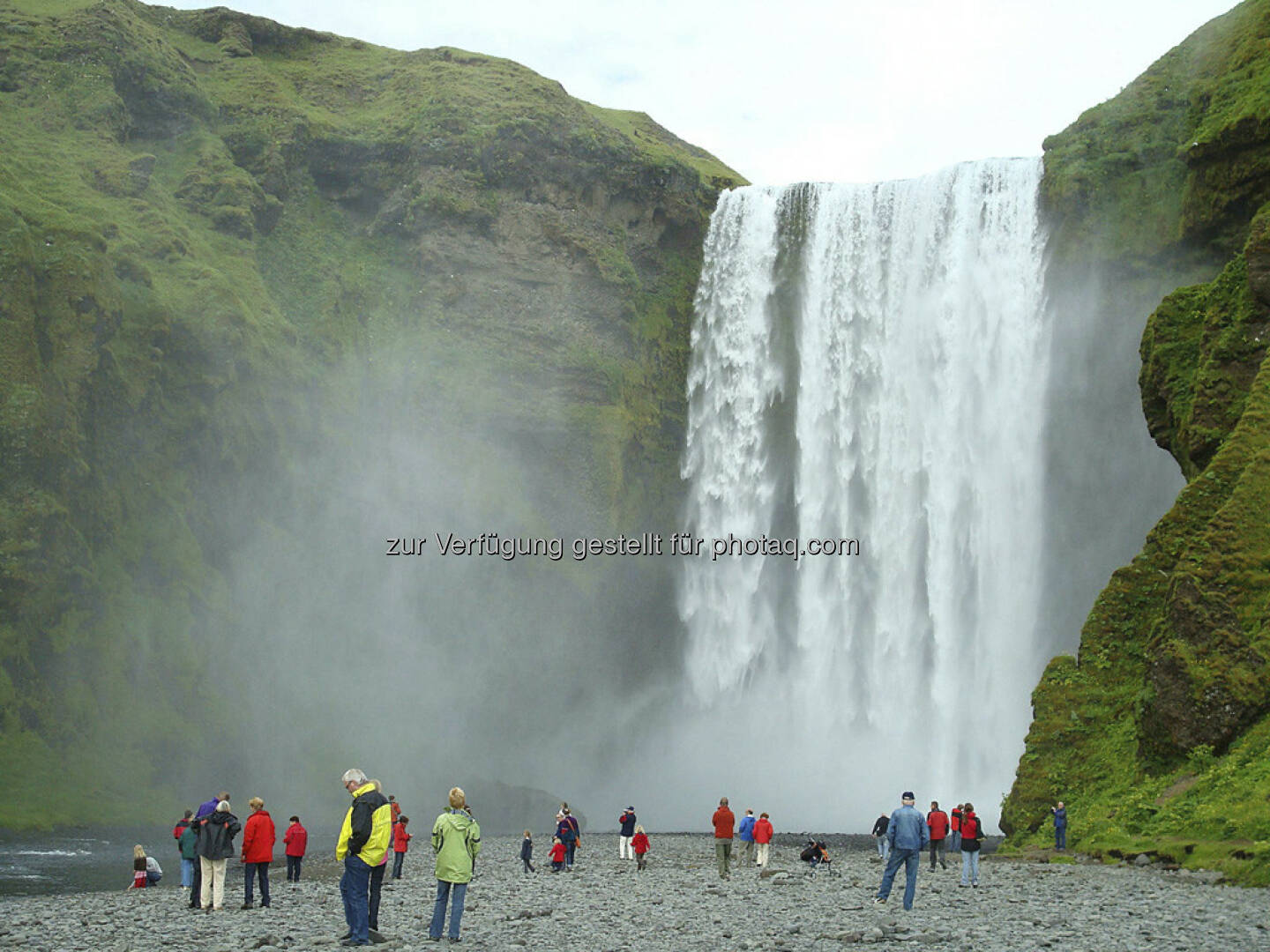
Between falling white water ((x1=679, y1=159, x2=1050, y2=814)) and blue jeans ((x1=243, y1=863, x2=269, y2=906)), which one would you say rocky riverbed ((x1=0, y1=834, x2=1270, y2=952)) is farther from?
falling white water ((x1=679, y1=159, x2=1050, y2=814))

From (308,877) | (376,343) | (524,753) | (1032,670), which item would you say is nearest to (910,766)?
(1032,670)

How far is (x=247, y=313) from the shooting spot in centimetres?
6050

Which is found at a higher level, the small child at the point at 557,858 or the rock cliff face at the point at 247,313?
the rock cliff face at the point at 247,313

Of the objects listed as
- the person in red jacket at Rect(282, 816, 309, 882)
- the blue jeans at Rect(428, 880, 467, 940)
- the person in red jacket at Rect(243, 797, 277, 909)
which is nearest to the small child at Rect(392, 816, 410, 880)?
the person in red jacket at Rect(282, 816, 309, 882)

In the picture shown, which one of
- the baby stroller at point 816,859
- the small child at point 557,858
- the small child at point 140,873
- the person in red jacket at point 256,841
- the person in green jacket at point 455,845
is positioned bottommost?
the small child at point 140,873

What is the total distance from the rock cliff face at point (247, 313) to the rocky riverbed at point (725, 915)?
2867 cm

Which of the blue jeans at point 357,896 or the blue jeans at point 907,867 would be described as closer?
the blue jeans at point 357,896

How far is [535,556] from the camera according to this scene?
62438mm

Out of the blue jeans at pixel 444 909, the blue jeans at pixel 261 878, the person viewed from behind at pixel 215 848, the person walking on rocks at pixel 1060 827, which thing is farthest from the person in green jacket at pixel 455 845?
the person walking on rocks at pixel 1060 827

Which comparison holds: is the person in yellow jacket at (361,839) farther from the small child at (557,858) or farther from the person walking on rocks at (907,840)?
the small child at (557,858)

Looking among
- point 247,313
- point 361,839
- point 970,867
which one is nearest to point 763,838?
point 970,867

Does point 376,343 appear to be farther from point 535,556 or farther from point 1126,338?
point 1126,338

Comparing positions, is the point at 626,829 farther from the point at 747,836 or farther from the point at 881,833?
the point at 881,833

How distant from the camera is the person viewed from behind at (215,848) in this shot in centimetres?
1861
